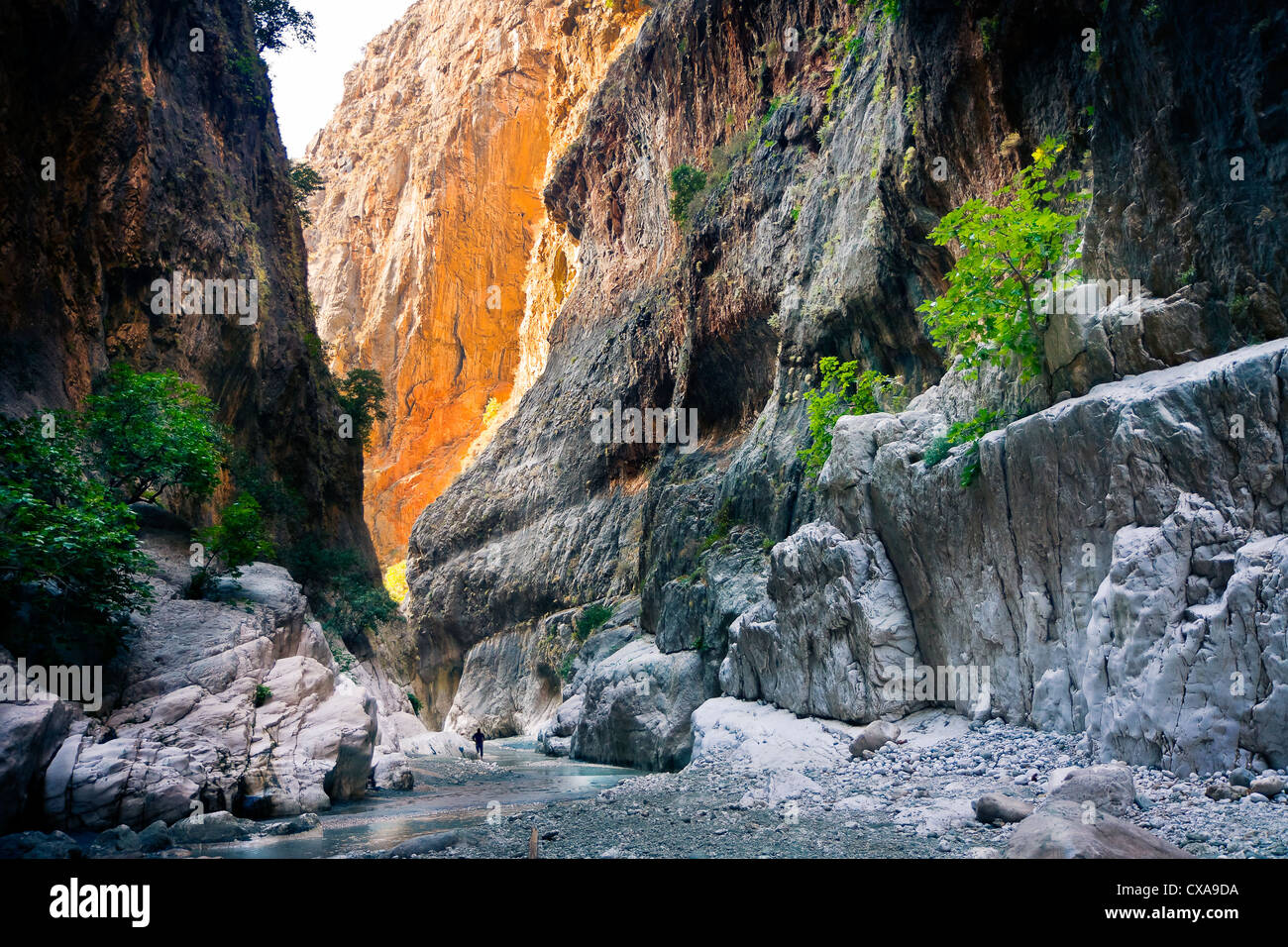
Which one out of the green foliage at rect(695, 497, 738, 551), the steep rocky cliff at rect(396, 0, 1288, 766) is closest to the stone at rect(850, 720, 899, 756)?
the steep rocky cliff at rect(396, 0, 1288, 766)

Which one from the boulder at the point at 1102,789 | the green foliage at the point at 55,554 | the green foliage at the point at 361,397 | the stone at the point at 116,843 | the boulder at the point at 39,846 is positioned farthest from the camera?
the green foliage at the point at 361,397

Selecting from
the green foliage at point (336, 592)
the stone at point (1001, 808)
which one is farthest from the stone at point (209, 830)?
the green foliage at point (336, 592)

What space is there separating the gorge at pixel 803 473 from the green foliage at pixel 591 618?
42.3 inches

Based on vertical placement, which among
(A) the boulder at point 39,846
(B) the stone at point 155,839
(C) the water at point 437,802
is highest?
(A) the boulder at point 39,846

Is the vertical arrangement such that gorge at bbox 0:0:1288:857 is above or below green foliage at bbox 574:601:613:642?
above

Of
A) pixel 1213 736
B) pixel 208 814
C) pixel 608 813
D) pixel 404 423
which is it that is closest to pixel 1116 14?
pixel 1213 736

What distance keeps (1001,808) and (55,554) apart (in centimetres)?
1300

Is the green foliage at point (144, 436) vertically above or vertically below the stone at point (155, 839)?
above

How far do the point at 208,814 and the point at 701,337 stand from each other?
2575 cm

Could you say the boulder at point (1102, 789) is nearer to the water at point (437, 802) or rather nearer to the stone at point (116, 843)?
the water at point (437, 802)

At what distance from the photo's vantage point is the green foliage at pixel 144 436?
674 inches

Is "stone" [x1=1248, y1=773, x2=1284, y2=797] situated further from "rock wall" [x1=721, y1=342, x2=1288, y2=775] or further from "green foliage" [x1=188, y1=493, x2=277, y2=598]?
"green foliage" [x1=188, y1=493, x2=277, y2=598]

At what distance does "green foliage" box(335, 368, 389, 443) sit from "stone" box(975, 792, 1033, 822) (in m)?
36.7

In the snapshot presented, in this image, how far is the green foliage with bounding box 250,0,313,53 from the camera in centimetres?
3281
